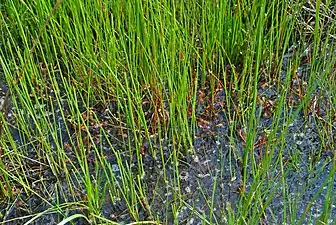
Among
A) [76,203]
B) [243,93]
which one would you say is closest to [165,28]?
[243,93]

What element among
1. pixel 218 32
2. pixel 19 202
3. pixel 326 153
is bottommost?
pixel 19 202

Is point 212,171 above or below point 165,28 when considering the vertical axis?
below

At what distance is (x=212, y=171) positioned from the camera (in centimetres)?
142

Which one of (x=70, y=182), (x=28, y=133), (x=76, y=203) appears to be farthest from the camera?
(x=28, y=133)

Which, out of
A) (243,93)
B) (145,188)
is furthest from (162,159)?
(243,93)

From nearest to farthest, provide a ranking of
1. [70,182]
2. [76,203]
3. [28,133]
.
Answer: [76,203] → [70,182] → [28,133]

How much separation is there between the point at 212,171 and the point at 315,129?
32 cm

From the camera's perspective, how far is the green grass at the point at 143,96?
4.54ft

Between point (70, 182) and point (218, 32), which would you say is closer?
point (70, 182)

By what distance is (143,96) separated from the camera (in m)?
1.58

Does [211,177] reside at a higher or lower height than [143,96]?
lower

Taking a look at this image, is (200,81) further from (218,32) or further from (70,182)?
(70,182)

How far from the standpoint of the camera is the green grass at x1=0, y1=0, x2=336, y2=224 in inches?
54.5

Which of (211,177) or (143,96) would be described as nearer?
(211,177)
